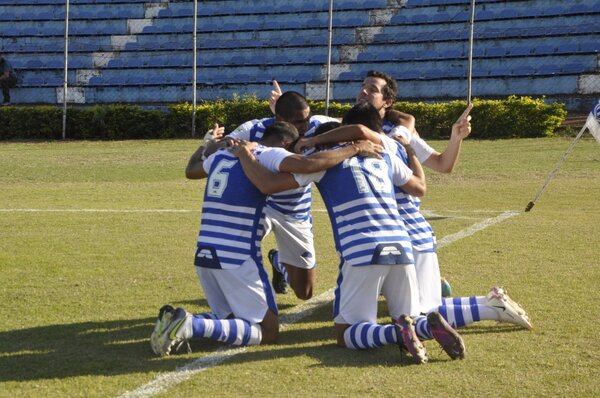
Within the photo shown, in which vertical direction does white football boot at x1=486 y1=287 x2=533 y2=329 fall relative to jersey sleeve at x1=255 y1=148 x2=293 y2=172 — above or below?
below

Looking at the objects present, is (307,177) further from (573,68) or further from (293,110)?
(573,68)

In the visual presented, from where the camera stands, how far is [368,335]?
592 centimetres

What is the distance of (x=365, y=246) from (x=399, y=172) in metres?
0.69

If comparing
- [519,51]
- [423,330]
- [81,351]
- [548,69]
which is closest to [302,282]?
[423,330]

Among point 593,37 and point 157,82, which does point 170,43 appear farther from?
point 593,37

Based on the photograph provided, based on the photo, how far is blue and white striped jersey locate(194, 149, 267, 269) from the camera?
20.5ft

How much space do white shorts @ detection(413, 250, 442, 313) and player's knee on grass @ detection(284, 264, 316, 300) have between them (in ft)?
4.75

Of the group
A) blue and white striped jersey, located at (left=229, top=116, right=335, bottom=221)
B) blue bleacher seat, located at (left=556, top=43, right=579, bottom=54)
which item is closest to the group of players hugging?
blue and white striped jersey, located at (left=229, top=116, right=335, bottom=221)

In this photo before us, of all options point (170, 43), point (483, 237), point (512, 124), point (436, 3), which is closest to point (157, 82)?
point (170, 43)

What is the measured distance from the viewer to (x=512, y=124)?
84.9 feet

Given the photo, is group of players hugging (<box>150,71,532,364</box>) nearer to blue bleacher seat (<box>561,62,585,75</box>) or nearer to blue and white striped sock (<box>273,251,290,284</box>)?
blue and white striped sock (<box>273,251,290,284</box>)

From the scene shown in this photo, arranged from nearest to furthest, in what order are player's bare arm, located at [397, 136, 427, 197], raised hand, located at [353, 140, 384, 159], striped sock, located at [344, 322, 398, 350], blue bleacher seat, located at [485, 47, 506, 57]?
striped sock, located at [344, 322, 398, 350] < raised hand, located at [353, 140, 384, 159] < player's bare arm, located at [397, 136, 427, 197] < blue bleacher seat, located at [485, 47, 506, 57]

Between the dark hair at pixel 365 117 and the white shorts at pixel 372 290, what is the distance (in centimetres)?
108

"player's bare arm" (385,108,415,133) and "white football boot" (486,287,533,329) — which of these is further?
"player's bare arm" (385,108,415,133)
